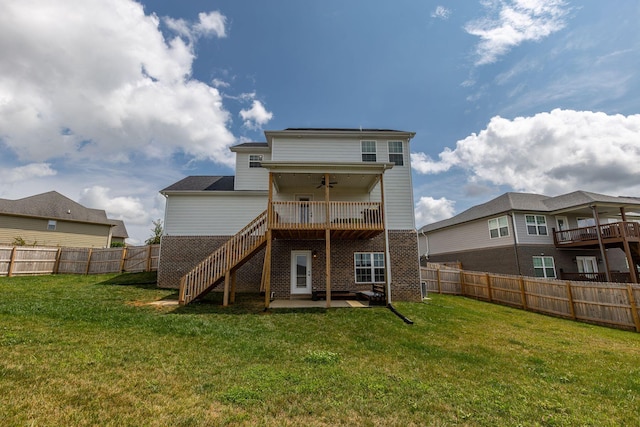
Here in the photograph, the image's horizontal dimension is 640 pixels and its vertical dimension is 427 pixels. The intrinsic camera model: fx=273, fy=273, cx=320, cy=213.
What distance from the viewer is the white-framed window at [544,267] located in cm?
1819

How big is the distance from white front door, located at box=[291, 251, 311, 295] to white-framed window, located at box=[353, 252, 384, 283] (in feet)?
7.67

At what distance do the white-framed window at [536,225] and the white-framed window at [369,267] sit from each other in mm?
12654

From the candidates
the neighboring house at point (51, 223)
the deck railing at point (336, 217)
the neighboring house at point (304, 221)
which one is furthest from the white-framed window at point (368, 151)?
the neighboring house at point (51, 223)

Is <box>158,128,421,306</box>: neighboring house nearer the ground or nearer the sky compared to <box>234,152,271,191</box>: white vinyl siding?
nearer the ground

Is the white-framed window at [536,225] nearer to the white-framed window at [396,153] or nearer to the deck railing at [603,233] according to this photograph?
the deck railing at [603,233]

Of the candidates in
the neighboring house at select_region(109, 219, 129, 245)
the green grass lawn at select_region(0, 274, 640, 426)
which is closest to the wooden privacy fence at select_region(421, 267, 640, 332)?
the green grass lawn at select_region(0, 274, 640, 426)

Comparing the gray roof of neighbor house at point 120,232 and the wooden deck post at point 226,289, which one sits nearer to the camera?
the wooden deck post at point 226,289

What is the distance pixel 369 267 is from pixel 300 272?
3383 millimetres

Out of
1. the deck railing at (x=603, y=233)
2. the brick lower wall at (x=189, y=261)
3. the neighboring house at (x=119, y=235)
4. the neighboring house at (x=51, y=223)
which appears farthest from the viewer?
the neighboring house at (x=119, y=235)

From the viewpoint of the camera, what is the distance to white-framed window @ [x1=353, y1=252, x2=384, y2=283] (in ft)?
43.4

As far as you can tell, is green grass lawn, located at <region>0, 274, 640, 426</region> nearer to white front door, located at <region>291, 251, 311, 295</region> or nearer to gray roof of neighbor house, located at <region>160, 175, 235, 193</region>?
white front door, located at <region>291, 251, 311, 295</region>

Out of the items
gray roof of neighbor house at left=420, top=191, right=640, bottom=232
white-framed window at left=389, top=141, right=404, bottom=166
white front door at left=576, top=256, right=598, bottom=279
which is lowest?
→ white front door at left=576, top=256, right=598, bottom=279

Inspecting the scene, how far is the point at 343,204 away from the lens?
1156cm

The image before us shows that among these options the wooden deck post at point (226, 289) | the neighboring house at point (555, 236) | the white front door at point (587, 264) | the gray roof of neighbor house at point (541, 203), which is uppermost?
the gray roof of neighbor house at point (541, 203)
